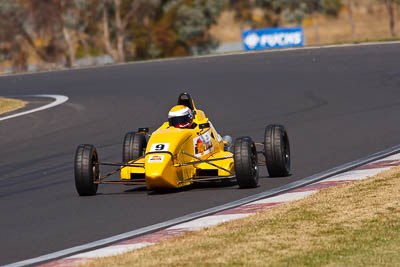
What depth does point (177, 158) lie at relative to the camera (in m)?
11.7

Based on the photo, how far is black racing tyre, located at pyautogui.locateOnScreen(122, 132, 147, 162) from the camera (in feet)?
43.9

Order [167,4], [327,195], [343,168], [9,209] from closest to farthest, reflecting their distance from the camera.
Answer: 1. [327,195]
2. [9,209]
3. [343,168]
4. [167,4]

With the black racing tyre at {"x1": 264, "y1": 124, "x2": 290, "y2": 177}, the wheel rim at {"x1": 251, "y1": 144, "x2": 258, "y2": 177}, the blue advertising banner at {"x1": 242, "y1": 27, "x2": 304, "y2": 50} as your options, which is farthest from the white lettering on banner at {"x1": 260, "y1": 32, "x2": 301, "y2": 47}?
the wheel rim at {"x1": 251, "y1": 144, "x2": 258, "y2": 177}

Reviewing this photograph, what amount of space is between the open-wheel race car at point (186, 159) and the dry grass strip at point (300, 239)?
6.54 ft

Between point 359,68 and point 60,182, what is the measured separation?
17817 mm

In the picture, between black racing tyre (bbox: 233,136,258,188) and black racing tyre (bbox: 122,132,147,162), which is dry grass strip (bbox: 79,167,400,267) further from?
black racing tyre (bbox: 122,132,147,162)

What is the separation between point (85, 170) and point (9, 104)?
15.0 metres

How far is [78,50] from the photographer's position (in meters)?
98.7

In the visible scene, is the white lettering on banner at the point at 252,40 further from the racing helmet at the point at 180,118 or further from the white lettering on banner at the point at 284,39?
the racing helmet at the point at 180,118

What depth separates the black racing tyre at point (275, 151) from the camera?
12.4 metres

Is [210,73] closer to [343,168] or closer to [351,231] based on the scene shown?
[343,168]

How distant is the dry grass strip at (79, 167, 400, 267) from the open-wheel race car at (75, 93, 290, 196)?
6.54ft

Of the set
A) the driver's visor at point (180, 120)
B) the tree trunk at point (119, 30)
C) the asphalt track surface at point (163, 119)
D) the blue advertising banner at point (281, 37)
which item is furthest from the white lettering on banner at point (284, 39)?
the driver's visor at point (180, 120)

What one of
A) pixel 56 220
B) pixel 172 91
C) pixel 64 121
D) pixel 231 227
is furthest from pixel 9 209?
pixel 172 91
